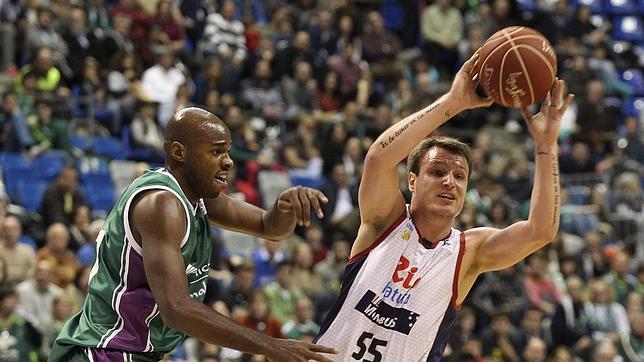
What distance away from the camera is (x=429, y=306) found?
6.11 metres

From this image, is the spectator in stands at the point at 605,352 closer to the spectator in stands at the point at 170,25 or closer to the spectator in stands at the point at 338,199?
the spectator in stands at the point at 338,199

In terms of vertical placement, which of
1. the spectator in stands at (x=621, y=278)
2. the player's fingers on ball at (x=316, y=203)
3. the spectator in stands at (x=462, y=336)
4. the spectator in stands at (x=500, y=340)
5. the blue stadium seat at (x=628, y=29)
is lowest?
the spectator in stands at (x=500, y=340)

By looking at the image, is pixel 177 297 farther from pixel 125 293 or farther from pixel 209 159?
pixel 209 159

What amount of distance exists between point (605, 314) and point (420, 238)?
9.01 meters

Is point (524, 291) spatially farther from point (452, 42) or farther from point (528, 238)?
point (528, 238)

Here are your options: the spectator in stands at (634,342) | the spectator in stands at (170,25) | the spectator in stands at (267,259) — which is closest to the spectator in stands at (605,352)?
the spectator in stands at (634,342)

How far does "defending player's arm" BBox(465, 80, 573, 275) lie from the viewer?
20.0 feet

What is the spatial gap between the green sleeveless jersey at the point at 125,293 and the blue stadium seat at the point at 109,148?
909 cm

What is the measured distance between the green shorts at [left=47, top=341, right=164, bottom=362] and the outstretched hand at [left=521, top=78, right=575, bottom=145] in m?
2.14

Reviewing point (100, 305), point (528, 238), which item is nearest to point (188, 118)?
point (100, 305)

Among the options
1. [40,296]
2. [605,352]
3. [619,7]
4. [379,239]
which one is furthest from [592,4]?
[379,239]

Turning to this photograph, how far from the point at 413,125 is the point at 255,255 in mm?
8045

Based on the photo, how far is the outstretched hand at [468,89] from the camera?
6.00 metres

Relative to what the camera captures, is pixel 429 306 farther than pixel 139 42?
No
